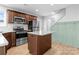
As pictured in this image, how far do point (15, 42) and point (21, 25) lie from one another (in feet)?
1.16

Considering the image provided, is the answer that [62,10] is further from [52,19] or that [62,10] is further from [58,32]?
[58,32]

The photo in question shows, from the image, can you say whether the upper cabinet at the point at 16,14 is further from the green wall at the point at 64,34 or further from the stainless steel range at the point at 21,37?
the green wall at the point at 64,34

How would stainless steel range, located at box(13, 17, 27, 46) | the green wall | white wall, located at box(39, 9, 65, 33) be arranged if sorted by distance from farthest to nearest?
stainless steel range, located at box(13, 17, 27, 46), the green wall, white wall, located at box(39, 9, 65, 33)

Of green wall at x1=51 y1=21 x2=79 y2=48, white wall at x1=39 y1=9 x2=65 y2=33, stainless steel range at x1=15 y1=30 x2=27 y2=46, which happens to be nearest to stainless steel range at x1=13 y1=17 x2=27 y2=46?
stainless steel range at x1=15 y1=30 x2=27 y2=46

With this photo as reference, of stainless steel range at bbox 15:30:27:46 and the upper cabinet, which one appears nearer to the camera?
the upper cabinet

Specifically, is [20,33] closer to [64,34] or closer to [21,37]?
[21,37]

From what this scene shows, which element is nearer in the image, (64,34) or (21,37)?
(64,34)

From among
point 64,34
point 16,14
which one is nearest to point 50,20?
point 64,34

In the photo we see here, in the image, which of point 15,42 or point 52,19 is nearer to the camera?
point 52,19

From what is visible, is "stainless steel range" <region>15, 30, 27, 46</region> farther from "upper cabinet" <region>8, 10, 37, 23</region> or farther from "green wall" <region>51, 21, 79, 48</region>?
"green wall" <region>51, 21, 79, 48</region>

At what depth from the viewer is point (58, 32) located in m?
1.67

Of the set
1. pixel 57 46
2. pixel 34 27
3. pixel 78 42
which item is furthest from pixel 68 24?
pixel 34 27

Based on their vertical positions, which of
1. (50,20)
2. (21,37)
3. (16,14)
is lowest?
(21,37)

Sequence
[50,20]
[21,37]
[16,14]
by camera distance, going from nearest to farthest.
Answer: [50,20] < [16,14] < [21,37]
